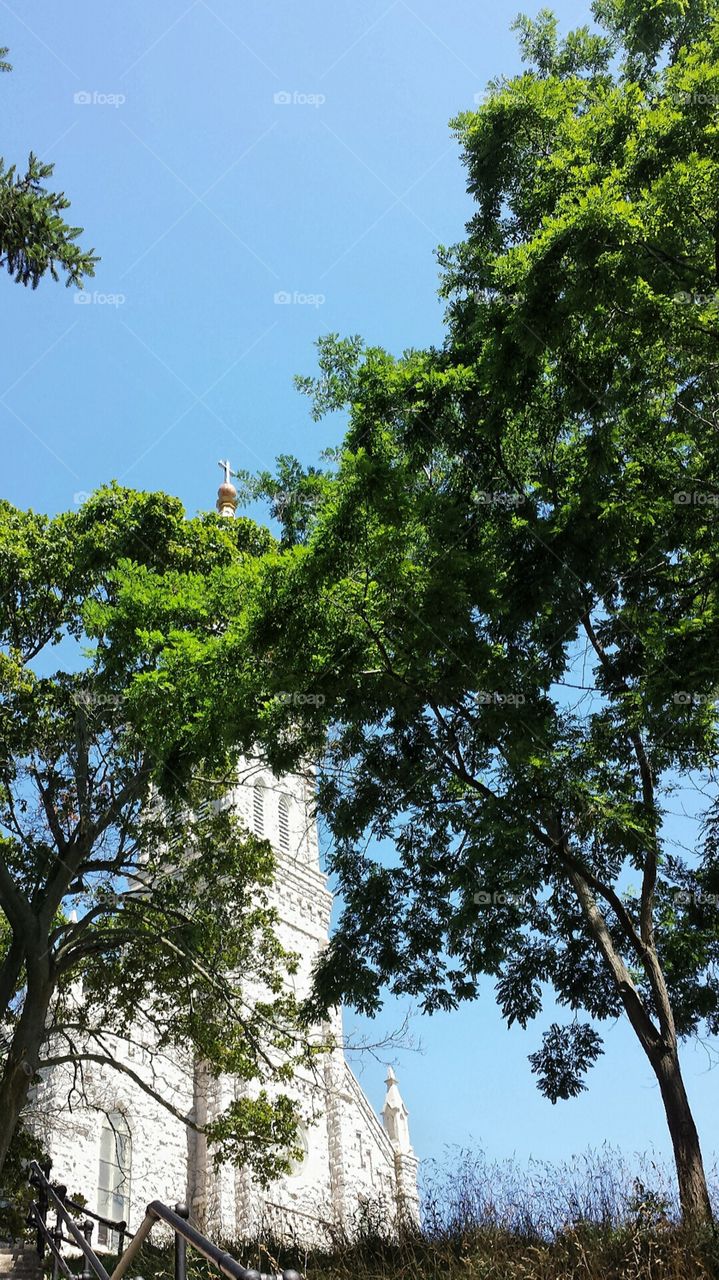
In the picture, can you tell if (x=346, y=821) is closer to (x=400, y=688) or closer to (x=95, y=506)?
(x=400, y=688)

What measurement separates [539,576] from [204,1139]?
69.8 ft

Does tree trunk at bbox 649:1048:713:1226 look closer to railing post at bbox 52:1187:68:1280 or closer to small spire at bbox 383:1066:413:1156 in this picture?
railing post at bbox 52:1187:68:1280

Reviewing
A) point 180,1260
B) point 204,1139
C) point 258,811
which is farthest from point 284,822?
point 180,1260

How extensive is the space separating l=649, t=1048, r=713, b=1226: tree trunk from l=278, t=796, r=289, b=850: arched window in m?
21.3

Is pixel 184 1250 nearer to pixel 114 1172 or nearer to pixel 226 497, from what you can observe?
pixel 114 1172

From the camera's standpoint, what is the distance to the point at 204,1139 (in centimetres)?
2614

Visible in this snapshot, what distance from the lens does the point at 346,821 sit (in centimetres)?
1322

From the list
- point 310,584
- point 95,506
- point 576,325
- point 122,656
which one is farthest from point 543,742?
point 95,506

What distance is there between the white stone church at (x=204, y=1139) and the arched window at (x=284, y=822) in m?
0.05

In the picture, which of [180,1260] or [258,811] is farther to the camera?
[258,811]

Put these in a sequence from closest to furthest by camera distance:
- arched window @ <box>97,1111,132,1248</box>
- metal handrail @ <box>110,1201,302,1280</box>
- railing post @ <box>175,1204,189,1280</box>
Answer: metal handrail @ <box>110,1201,302,1280</box> → railing post @ <box>175,1204,189,1280</box> → arched window @ <box>97,1111,132,1248</box>

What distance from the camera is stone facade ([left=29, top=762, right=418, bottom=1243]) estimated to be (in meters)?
22.8

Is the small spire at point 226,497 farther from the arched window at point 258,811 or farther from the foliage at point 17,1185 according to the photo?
the foliage at point 17,1185

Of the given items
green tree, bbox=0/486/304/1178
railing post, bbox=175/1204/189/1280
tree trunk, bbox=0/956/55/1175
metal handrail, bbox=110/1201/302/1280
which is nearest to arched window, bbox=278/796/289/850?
green tree, bbox=0/486/304/1178
